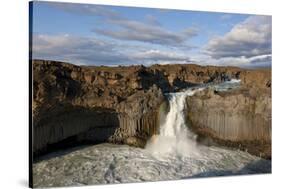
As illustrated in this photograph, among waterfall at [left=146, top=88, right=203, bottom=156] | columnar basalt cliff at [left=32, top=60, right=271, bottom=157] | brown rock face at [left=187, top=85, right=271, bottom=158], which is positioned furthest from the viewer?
brown rock face at [left=187, top=85, right=271, bottom=158]

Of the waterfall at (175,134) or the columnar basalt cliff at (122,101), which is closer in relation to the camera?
the columnar basalt cliff at (122,101)

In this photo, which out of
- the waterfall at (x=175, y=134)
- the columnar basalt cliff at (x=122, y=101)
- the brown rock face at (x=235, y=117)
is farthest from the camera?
the brown rock face at (x=235, y=117)

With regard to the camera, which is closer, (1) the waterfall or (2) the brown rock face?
(1) the waterfall

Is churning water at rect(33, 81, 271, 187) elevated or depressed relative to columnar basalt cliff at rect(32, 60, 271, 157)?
depressed

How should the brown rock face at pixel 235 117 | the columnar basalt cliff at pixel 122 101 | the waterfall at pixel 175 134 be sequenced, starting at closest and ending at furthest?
the columnar basalt cliff at pixel 122 101 → the waterfall at pixel 175 134 → the brown rock face at pixel 235 117

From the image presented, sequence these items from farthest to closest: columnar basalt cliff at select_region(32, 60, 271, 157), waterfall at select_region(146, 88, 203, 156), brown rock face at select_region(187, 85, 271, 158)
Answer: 1. brown rock face at select_region(187, 85, 271, 158)
2. waterfall at select_region(146, 88, 203, 156)
3. columnar basalt cliff at select_region(32, 60, 271, 157)

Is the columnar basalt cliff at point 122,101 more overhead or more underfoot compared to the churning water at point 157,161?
more overhead

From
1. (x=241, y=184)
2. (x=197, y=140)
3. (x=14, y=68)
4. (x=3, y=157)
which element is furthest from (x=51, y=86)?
(x=241, y=184)
